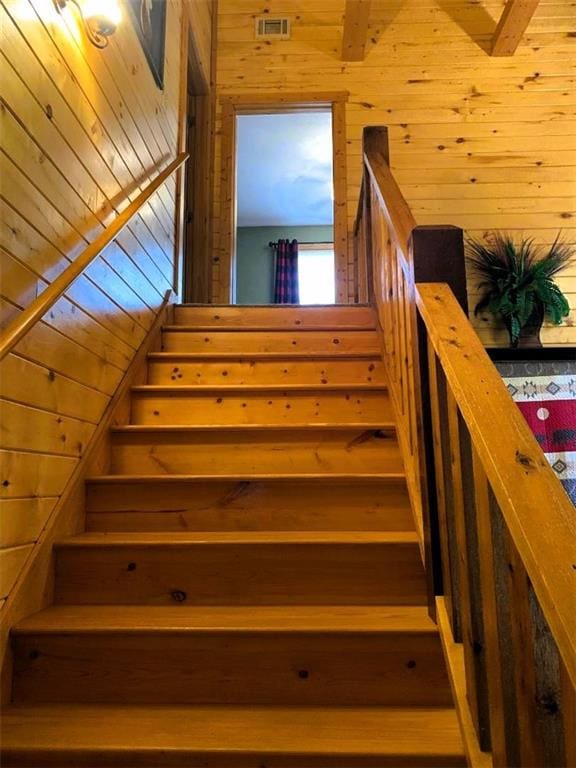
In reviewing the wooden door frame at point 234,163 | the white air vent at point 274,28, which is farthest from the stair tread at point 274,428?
the white air vent at point 274,28

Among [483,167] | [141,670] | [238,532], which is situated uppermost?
[483,167]

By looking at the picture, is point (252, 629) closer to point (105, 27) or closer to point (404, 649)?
point (404, 649)

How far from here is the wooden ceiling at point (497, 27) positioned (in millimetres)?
3916

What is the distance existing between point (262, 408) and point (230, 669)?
1162 mm

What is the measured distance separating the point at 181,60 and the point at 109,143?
1.74 metres

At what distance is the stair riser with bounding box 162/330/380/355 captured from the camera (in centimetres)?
284

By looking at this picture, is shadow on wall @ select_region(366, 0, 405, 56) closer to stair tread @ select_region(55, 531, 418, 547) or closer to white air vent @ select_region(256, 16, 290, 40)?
white air vent @ select_region(256, 16, 290, 40)

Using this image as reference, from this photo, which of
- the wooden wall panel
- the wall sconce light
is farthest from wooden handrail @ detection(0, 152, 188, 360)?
the wall sconce light

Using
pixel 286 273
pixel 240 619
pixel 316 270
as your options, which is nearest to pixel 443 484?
pixel 240 619

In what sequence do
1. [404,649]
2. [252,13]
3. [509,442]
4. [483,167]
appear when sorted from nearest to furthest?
1. [509,442]
2. [404,649]
3. [483,167]
4. [252,13]

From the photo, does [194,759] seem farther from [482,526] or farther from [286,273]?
[286,273]

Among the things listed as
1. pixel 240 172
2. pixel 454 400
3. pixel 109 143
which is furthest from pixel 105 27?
pixel 240 172

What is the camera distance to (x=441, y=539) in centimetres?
136

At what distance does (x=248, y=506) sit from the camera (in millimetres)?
1838
